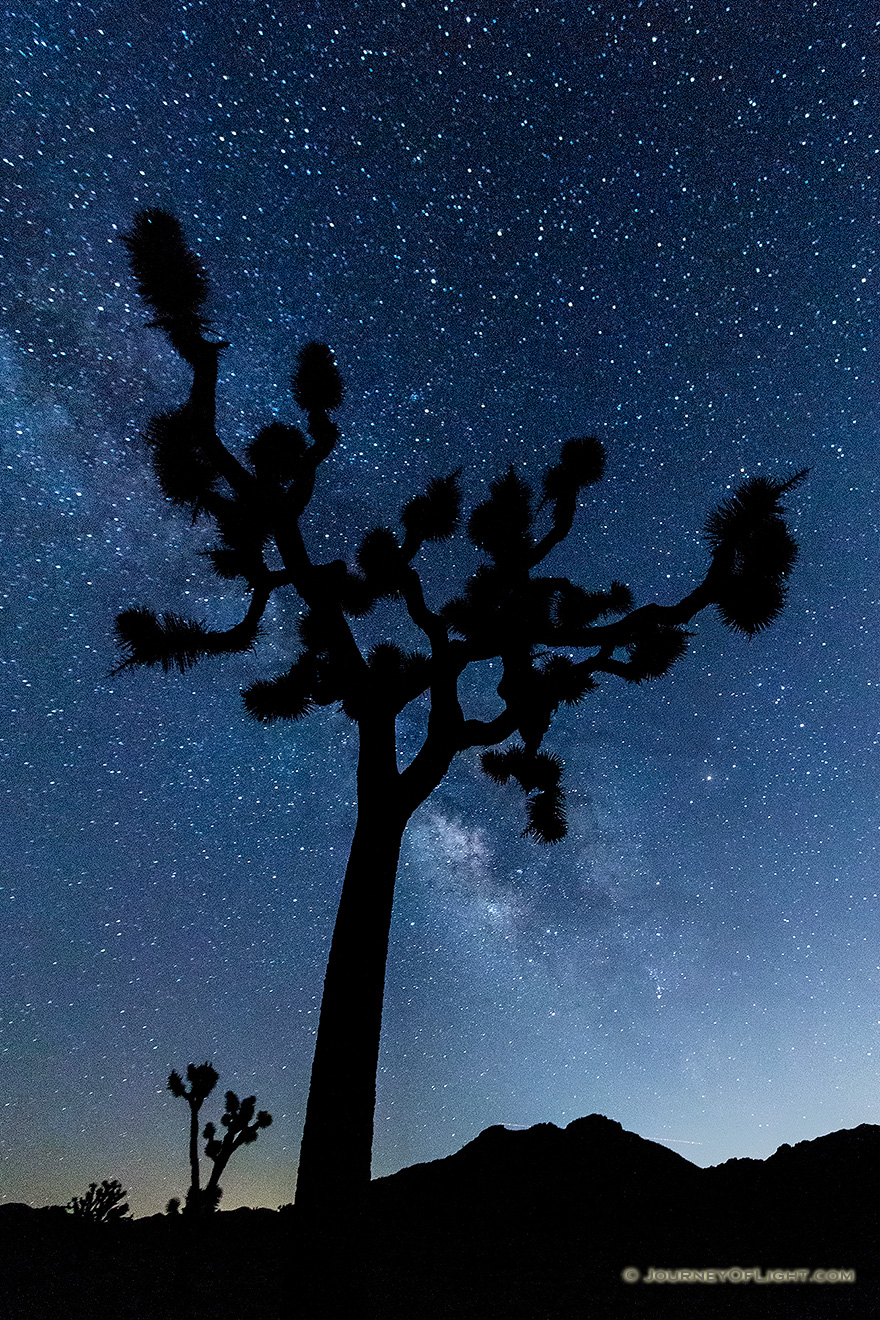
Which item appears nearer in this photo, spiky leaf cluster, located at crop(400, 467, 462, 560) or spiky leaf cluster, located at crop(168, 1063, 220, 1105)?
spiky leaf cluster, located at crop(400, 467, 462, 560)

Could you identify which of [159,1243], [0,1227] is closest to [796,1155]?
[159,1243]

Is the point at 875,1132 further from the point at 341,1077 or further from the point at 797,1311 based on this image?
the point at 341,1077

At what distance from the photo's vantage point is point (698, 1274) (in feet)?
29.4

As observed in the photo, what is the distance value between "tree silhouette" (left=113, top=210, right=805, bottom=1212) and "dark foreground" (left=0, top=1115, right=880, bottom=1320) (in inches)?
31.9

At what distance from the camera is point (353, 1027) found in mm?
3223

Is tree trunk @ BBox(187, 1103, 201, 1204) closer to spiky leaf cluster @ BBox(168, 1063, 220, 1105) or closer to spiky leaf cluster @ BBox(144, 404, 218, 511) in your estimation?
spiky leaf cluster @ BBox(168, 1063, 220, 1105)

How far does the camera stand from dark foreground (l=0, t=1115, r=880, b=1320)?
24.0ft

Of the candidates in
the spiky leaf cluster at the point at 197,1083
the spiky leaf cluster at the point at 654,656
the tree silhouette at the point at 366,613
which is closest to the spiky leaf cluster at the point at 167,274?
the tree silhouette at the point at 366,613

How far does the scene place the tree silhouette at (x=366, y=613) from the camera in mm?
3324

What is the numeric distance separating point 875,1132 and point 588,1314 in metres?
11.2

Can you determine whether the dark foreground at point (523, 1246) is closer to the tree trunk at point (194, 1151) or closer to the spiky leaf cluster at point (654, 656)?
the tree trunk at point (194, 1151)

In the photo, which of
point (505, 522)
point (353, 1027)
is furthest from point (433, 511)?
point (353, 1027)

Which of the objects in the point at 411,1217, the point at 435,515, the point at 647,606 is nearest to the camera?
the point at 647,606

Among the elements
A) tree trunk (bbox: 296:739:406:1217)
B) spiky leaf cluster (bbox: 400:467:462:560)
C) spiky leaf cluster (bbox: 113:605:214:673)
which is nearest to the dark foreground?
tree trunk (bbox: 296:739:406:1217)
